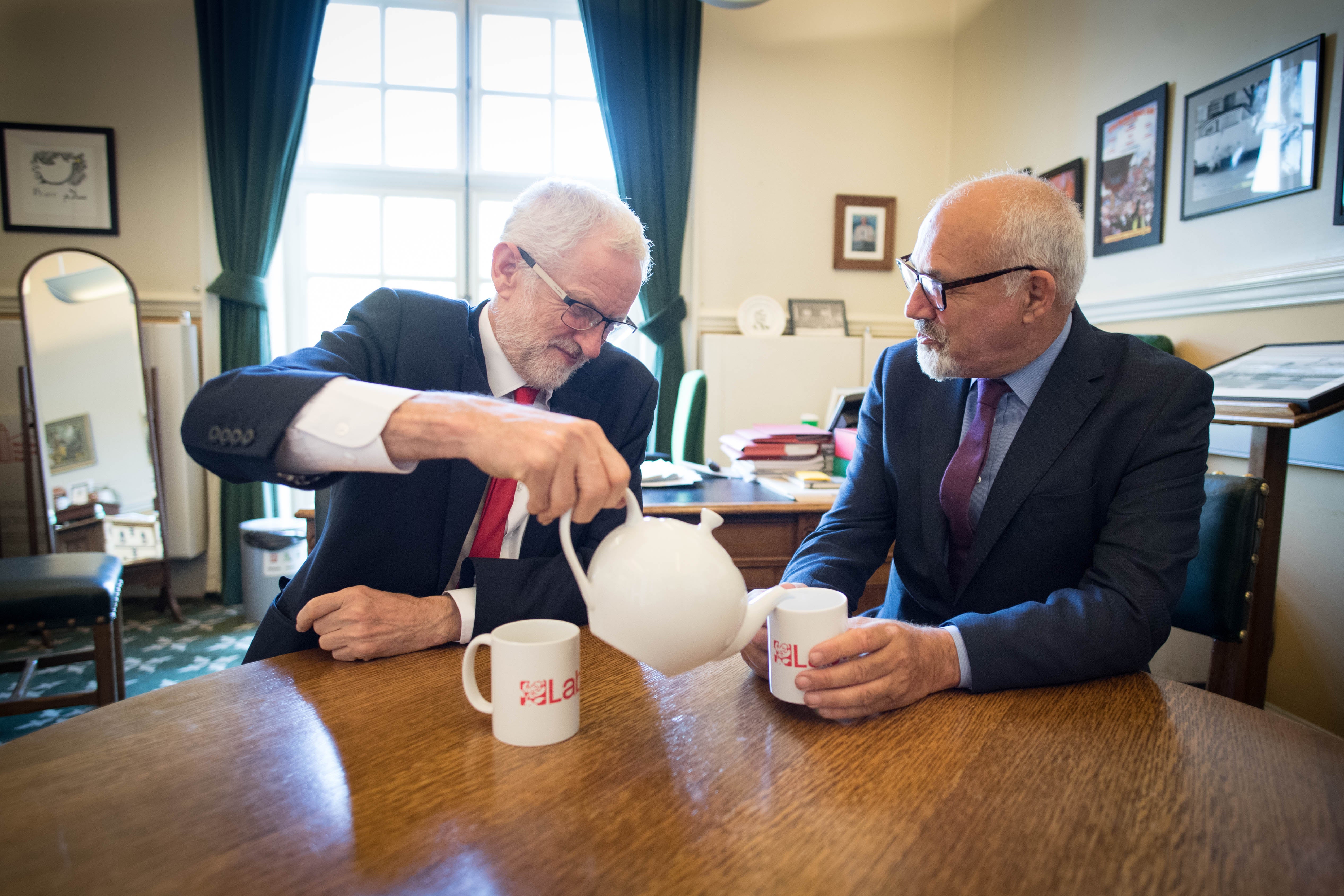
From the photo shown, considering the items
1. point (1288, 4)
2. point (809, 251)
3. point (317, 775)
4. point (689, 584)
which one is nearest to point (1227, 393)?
point (1288, 4)

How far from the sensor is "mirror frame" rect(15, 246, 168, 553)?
3.09 meters

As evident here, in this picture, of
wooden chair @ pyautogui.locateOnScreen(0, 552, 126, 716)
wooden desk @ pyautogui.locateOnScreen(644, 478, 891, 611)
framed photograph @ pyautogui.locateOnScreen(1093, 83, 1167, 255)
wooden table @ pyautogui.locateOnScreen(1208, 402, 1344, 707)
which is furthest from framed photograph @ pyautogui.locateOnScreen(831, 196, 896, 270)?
wooden chair @ pyautogui.locateOnScreen(0, 552, 126, 716)

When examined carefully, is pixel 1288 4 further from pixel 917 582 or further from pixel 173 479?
pixel 173 479

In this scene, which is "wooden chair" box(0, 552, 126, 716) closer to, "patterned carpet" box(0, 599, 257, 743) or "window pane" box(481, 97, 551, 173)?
"patterned carpet" box(0, 599, 257, 743)

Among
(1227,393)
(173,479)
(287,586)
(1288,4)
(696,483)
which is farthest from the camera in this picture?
(173,479)

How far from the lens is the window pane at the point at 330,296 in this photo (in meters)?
4.02

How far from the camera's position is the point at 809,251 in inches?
165

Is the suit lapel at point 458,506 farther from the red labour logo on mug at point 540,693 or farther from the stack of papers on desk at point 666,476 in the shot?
the stack of papers on desk at point 666,476

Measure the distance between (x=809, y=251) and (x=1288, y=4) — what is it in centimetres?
228

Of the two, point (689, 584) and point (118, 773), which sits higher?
point (689, 584)

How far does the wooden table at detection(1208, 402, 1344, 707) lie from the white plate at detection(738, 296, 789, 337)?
2.62 metres

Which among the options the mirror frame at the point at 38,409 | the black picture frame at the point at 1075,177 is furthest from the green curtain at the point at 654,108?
the mirror frame at the point at 38,409

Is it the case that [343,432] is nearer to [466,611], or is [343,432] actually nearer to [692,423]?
[466,611]

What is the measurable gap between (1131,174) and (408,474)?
9.67ft
